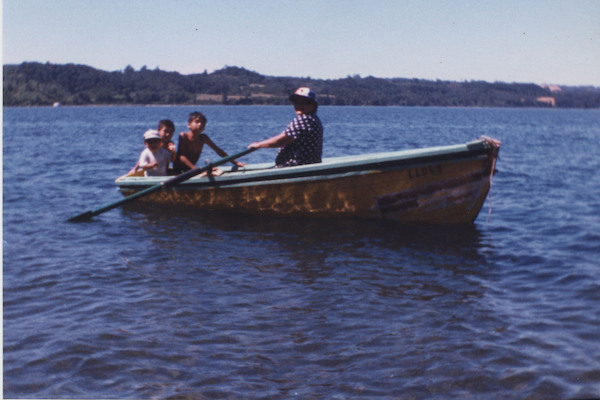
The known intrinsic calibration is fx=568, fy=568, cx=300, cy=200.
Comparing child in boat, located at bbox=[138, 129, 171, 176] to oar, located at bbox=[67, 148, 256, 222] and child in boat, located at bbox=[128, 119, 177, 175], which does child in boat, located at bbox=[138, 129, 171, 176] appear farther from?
oar, located at bbox=[67, 148, 256, 222]

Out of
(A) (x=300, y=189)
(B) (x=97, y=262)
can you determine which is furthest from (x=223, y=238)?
(B) (x=97, y=262)

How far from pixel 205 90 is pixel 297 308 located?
145m

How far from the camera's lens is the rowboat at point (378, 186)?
24.0 feet

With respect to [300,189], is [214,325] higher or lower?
lower

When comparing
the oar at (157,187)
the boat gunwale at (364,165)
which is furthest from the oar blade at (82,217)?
the boat gunwale at (364,165)

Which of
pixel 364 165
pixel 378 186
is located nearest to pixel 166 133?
pixel 364 165

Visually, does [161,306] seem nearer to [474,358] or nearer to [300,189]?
[474,358]

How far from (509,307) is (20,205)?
29.5 feet

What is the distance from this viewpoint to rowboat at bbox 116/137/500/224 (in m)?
7.32

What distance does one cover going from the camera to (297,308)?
5.03 metres

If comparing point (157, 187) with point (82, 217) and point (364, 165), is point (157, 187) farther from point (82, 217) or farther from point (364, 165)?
point (364, 165)

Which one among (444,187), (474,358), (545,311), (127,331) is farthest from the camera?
(444,187)

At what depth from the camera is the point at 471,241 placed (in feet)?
25.2

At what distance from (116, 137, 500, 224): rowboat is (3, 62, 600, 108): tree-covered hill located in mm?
59980
